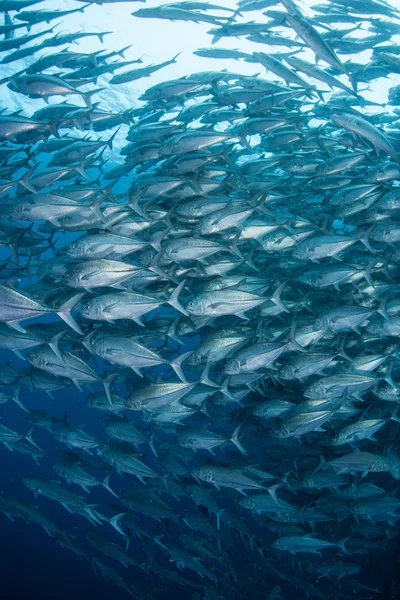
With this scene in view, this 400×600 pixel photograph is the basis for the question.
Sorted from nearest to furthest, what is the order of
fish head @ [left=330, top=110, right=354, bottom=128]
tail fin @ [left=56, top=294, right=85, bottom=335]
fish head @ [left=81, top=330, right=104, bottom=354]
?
tail fin @ [left=56, top=294, right=85, bottom=335] < fish head @ [left=81, top=330, right=104, bottom=354] < fish head @ [left=330, top=110, right=354, bottom=128]

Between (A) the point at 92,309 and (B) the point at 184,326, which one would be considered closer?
(A) the point at 92,309

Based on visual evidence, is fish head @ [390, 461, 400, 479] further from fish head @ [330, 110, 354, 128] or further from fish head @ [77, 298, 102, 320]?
fish head @ [330, 110, 354, 128]

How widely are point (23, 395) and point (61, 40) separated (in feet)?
54.6

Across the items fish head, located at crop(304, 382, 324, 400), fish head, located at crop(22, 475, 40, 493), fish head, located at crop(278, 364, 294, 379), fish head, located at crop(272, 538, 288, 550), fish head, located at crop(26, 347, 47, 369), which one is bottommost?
fish head, located at crop(272, 538, 288, 550)

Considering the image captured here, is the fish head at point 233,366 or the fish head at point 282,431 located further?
the fish head at point 282,431

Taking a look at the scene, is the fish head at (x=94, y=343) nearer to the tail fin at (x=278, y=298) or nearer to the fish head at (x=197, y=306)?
the fish head at (x=197, y=306)

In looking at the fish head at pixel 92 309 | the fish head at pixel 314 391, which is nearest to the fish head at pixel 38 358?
the fish head at pixel 92 309

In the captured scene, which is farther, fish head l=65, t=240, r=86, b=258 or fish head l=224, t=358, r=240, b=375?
fish head l=224, t=358, r=240, b=375

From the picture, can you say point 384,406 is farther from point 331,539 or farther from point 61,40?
point 61,40

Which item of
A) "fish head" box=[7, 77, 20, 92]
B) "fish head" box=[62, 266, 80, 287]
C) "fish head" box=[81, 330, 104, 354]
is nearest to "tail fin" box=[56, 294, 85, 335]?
"fish head" box=[62, 266, 80, 287]

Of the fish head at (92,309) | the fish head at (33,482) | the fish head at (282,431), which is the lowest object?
the fish head at (33,482)

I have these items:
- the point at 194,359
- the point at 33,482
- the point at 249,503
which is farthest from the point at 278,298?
the point at 33,482

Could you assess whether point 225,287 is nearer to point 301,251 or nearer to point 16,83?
point 301,251

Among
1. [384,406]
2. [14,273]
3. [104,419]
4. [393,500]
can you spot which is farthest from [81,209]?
[393,500]
